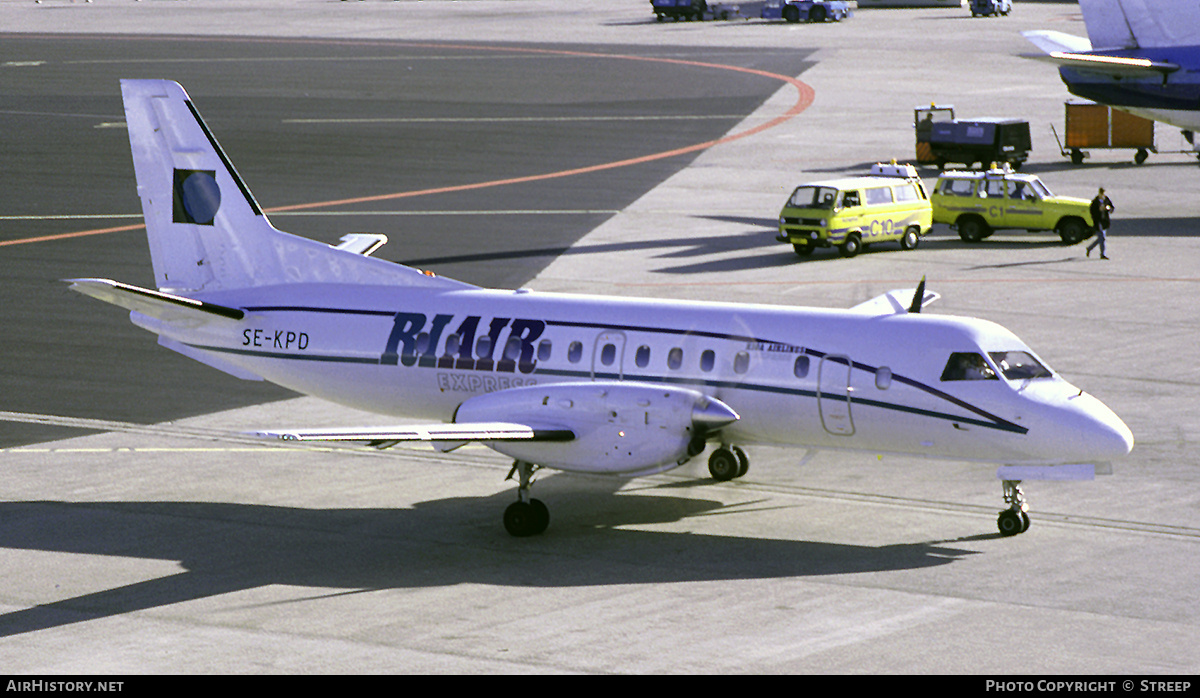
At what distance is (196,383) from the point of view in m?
32.8

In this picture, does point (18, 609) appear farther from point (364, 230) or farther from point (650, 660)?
point (364, 230)

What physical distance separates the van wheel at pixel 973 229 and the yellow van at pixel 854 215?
5.23 ft

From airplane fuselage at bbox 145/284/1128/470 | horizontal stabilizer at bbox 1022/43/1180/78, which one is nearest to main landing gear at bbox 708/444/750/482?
airplane fuselage at bbox 145/284/1128/470

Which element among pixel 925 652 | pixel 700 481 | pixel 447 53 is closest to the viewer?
pixel 925 652

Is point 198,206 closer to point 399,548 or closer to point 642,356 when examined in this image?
point 399,548

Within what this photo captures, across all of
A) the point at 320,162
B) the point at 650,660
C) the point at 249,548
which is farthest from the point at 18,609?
the point at 320,162

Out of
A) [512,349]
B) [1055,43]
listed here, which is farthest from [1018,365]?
[1055,43]

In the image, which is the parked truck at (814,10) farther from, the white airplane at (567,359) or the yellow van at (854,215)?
the white airplane at (567,359)

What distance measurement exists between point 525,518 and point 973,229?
29.1m

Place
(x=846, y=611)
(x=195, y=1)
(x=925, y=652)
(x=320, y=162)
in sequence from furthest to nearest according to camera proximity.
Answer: (x=195, y=1) → (x=320, y=162) → (x=846, y=611) → (x=925, y=652)

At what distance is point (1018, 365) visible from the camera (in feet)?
72.6

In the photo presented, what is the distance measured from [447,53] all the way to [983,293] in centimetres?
6450

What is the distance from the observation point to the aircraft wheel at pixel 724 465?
26016 mm

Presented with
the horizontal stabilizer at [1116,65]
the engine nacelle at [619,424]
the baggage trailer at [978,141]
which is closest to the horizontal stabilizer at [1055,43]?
the horizontal stabilizer at [1116,65]
